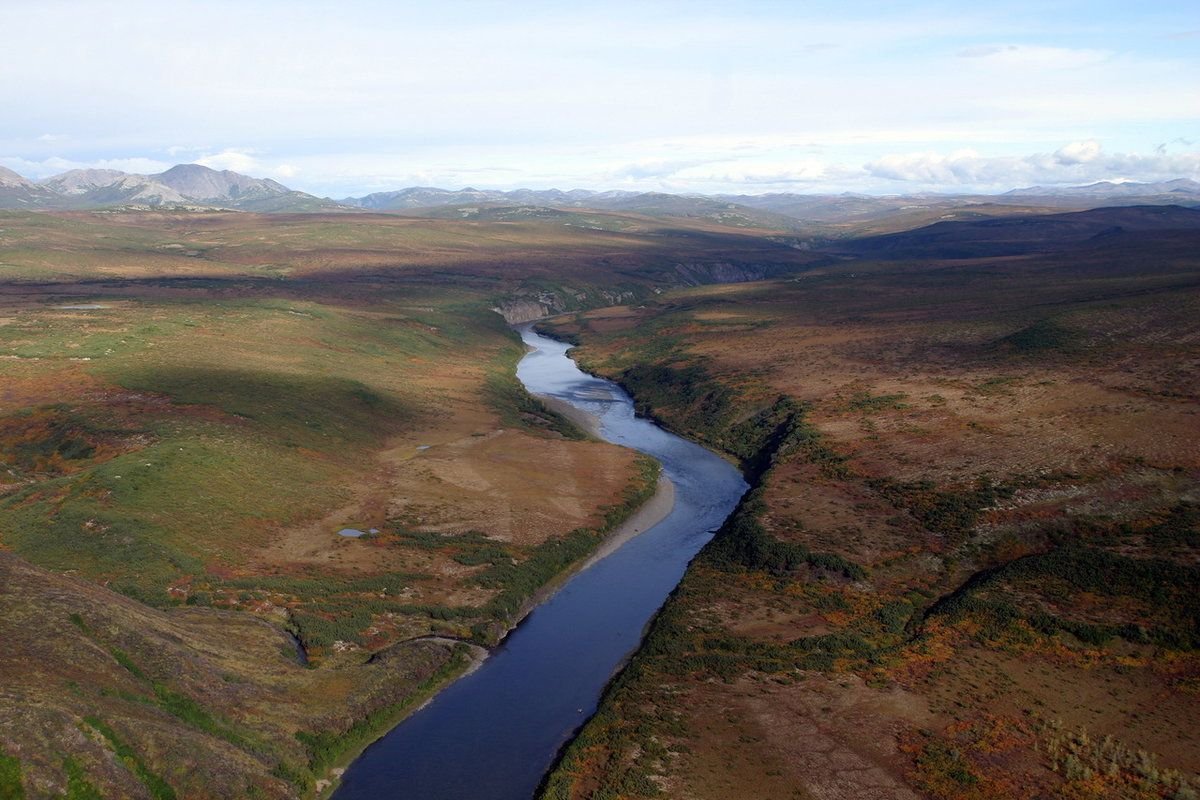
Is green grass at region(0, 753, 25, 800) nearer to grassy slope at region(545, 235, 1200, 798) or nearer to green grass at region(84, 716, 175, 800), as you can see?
green grass at region(84, 716, 175, 800)

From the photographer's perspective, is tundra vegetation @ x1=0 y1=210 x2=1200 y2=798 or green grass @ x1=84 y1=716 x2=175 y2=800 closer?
green grass @ x1=84 y1=716 x2=175 y2=800

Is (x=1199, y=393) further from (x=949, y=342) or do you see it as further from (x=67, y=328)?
(x=67, y=328)

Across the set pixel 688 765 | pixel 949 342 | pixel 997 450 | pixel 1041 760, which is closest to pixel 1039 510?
pixel 997 450

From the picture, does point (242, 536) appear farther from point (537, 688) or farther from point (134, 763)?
point (134, 763)

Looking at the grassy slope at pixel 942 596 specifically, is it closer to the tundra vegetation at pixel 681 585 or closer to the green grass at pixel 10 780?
the tundra vegetation at pixel 681 585

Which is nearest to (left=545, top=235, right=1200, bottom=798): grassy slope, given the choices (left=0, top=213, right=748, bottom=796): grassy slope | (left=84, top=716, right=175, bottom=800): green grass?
(left=0, top=213, right=748, bottom=796): grassy slope

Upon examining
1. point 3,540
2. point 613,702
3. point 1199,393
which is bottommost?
point 613,702
